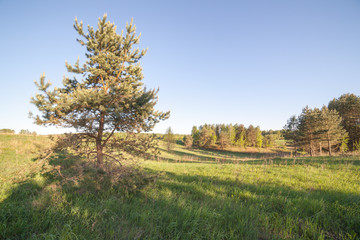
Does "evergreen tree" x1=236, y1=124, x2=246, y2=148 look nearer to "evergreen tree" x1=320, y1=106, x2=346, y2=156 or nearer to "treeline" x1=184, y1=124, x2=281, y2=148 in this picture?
"treeline" x1=184, y1=124, x2=281, y2=148

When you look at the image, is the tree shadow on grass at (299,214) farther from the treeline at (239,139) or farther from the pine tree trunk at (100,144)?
the treeline at (239,139)

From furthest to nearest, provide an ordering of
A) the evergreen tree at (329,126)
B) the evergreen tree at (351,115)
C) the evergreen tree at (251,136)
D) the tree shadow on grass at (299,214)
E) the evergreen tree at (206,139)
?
the evergreen tree at (206,139) → the evergreen tree at (251,136) → the evergreen tree at (351,115) → the evergreen tree at (329,126) → the tree shadow on grass at (299,214)

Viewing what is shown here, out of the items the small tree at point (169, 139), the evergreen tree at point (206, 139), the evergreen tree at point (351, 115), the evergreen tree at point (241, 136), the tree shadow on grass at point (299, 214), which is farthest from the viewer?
the evergreen tree at point (206, 139)

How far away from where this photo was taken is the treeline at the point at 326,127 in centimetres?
2305

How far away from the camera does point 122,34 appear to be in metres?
6.77

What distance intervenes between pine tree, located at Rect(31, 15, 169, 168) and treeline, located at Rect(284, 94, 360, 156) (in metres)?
28.9

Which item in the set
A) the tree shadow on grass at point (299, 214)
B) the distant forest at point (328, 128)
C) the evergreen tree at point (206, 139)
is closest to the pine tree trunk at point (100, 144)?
the tree shadow on grass at point (299, 214)

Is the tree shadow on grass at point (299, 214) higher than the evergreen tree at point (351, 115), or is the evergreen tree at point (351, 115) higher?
the evergreen tree at point (351, 115)

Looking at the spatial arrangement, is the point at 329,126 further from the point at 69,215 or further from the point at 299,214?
the point at 69,215

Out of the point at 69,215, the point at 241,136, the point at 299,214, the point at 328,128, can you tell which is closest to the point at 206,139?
the point at 241,136

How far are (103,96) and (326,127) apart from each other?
110ft

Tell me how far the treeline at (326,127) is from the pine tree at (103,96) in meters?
28.9

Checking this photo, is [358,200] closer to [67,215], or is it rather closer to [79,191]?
[67,215]

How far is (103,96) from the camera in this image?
5.13 metres
